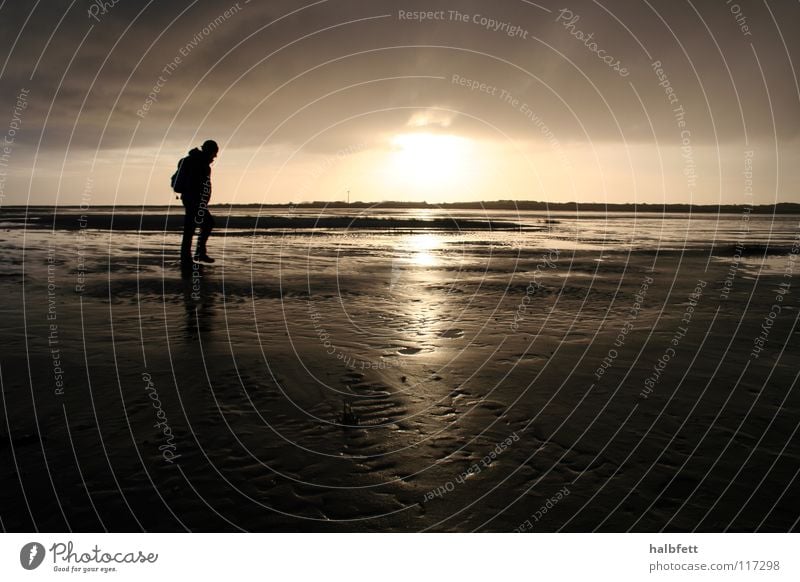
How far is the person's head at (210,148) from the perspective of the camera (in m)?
15.8

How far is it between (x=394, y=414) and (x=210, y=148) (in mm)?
12744

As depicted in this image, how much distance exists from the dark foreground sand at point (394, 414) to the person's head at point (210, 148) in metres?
4.98

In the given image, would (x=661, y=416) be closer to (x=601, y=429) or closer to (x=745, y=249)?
(x=601, y=429)

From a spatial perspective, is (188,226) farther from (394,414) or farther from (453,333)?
(394,414)

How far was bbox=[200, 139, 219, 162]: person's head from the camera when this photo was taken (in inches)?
Result: 622

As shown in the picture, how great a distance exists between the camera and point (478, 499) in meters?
4.39

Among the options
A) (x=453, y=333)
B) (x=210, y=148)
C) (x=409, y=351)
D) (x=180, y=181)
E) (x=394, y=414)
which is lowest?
(x=394, y=414)

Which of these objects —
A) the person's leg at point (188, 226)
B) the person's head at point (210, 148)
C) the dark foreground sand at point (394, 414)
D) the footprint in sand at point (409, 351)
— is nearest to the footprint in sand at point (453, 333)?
the dark foreground sand at point (394, 414)

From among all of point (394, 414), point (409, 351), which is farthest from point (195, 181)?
point (394, 414)

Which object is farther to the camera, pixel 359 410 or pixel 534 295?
pixel 534 295

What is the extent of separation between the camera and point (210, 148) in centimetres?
1581

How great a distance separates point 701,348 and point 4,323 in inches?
518

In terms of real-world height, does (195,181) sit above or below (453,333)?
above

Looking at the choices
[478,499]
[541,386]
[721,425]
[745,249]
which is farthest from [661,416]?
[745,249]
